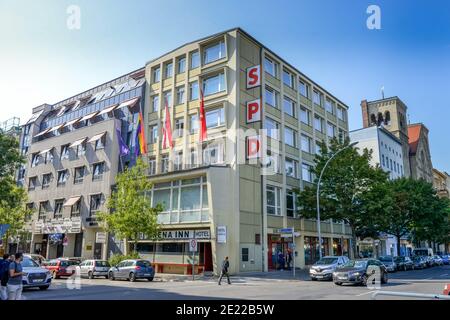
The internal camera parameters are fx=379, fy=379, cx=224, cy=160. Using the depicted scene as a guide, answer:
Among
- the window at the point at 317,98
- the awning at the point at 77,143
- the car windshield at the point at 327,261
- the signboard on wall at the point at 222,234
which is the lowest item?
the car windshield at the point at 327,261

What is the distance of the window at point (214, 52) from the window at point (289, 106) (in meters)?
8.76

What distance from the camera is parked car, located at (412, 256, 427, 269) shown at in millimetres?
40606

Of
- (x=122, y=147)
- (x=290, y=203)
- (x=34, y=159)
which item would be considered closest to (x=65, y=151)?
(x=34, y=159)

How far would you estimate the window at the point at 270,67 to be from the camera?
122 ft

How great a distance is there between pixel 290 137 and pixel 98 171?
21039 mm

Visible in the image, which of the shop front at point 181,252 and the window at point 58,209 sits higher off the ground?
the window at point 58,209

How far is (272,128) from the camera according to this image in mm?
36406

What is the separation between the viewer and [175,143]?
3588 cm

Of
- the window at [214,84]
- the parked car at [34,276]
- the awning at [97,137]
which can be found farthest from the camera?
the awning at [97,137]

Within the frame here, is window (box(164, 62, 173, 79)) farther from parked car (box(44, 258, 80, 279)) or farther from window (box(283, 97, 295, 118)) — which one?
parked car (box(44, 258, 80, 279))

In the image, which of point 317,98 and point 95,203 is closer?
point 95,203

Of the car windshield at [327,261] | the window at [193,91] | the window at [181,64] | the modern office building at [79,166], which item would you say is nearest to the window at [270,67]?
the window at [193,91]

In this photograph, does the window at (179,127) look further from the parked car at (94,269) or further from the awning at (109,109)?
the parked car at (94,269)

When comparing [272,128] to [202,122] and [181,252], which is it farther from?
[181,252]
